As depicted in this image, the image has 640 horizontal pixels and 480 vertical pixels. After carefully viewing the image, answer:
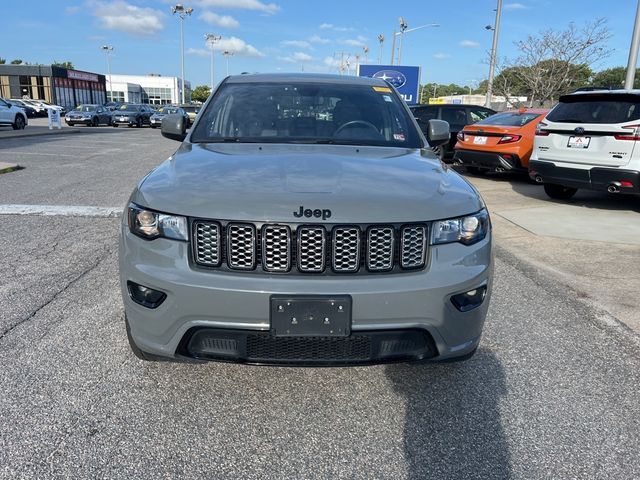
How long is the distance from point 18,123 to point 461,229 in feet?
90.2

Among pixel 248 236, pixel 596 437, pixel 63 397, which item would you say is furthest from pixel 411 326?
pixel 63 397

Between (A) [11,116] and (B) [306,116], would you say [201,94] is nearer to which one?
(A) [11,116]

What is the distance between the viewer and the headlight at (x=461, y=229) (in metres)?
2.48

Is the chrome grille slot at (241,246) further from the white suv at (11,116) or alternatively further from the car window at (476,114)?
the white suv at (11,116)

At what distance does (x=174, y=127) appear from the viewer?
4082 millimetres

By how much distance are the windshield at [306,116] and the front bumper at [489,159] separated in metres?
6.85

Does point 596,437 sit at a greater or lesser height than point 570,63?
lesser

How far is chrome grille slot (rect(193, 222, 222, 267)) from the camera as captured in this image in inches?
93.6

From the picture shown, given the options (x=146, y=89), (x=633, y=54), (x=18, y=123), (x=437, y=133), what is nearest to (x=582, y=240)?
(x=437, y=133)

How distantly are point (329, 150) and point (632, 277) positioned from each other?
344 centimetres

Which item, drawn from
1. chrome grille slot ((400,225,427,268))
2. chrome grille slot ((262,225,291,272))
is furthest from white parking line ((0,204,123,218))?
chrome grille slot ((400,225,427,268))

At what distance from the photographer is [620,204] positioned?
8.73m

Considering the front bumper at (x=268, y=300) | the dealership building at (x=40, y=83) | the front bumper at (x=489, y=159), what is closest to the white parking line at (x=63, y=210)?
the front bumper at (x=268, y=300)

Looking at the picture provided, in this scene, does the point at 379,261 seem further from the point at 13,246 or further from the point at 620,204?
the point at 620,204
